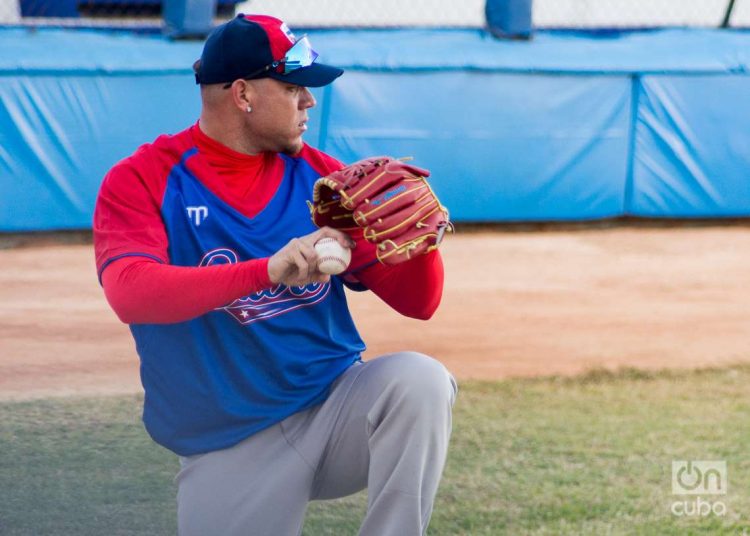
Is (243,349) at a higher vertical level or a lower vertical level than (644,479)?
higher

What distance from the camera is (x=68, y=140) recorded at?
826 centimetres

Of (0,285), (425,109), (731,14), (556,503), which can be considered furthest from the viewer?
(731,14)

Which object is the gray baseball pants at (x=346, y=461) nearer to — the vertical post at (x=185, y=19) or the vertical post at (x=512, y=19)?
the vertical post at (x=185, y=19)

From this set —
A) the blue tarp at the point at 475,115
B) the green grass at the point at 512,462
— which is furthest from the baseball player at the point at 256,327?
the blue tarp at the point at 475,115

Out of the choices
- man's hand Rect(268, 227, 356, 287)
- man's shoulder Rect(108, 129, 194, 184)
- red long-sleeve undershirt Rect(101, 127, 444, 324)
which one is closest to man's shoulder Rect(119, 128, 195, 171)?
man's shoulder Rect(108, 129, 194, 184)

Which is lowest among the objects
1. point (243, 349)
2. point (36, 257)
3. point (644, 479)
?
point (36, 257)

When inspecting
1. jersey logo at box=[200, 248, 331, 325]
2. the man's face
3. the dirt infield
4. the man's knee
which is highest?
the man's face

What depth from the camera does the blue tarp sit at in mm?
8234

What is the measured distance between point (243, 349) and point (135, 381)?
8.72ft

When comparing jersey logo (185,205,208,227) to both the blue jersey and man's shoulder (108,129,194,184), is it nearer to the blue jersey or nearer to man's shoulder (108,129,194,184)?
the blue jersey

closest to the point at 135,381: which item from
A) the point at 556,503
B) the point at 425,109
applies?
Answer: the point at 556,503

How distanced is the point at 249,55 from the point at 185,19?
6434 millimetres

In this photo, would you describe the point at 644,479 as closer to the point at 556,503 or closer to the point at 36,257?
the point at 556,503

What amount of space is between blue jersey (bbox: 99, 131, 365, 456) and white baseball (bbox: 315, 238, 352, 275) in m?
0.28
